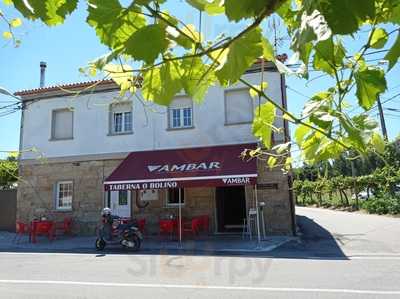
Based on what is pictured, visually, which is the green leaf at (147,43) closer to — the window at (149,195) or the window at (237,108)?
the window at (237,108)

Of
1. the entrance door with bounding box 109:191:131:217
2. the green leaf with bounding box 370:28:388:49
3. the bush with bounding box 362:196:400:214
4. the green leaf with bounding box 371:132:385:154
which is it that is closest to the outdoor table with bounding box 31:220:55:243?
the entrance door with bounding box 109:191:131:217

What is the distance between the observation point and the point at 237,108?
55.8 feet

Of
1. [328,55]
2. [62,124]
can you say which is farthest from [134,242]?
[328,55]

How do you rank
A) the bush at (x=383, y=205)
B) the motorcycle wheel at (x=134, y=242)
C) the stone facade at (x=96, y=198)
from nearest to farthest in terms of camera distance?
the motorcycle wheel at (x=134, y=242), the stone facade at (x=96, y=198), the bush at (x=383, y=205)

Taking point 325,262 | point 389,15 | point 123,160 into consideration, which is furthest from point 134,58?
point 123,160

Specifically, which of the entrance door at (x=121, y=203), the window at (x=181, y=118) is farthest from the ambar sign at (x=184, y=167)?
the entrance door at (x=121, y=203)

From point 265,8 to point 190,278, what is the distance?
883cm

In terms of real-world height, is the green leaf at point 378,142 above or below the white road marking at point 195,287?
above

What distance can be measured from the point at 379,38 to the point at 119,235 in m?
14.1

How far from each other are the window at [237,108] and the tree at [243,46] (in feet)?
52.5

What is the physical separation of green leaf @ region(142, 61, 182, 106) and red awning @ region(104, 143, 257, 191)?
1329cm

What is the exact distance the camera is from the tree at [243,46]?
0.57 m

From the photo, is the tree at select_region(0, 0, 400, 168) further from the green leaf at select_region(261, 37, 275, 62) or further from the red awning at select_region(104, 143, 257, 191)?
A: the red awning at select_region(104, 143, 257, 191)

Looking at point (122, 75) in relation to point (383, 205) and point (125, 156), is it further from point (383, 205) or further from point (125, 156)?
point (383, 205)
